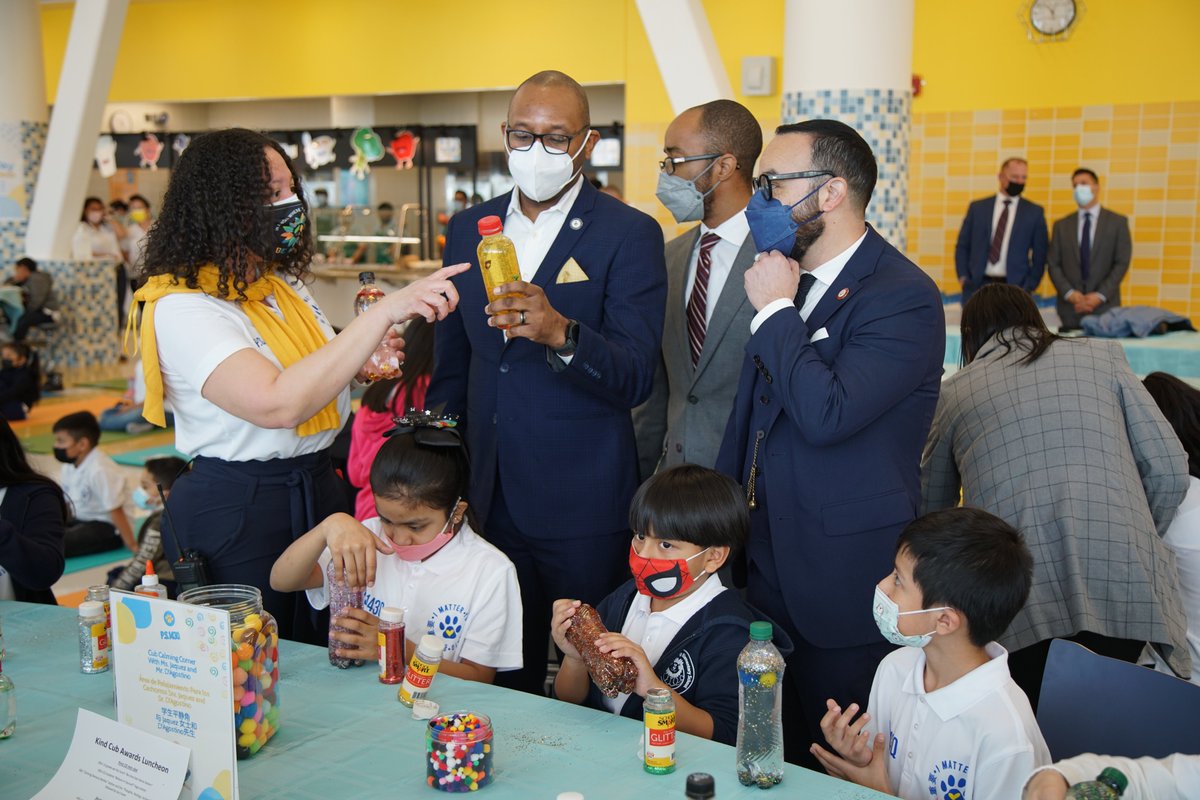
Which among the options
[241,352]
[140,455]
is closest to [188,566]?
[241,352]

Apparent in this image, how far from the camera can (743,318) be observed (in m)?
3.24

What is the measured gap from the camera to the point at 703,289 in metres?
3.42

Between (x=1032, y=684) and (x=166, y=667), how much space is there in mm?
2305

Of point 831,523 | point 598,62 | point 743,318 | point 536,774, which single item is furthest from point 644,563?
point 598,62

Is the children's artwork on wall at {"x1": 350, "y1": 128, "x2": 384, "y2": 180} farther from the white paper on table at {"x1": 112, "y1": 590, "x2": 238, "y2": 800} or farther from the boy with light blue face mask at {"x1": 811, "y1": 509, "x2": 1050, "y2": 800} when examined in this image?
the white paper on table at {"x1": 112, "y1": 590, "x2": 238, "y2": 800}

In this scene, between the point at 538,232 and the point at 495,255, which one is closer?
the point at 495,255

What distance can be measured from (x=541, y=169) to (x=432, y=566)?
1.02 metres

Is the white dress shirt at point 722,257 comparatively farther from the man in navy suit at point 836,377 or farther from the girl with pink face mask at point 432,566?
the girl with pink face mask at point 432,566

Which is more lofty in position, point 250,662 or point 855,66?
point 855,66

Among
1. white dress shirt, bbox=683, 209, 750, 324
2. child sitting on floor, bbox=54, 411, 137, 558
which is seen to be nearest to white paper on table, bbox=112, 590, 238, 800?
white dress shirt, bbox=683, 209, 750, 324

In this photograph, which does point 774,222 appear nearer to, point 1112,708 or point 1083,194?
point 1112,708

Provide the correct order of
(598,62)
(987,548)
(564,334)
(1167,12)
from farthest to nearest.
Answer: (598,62), (1167,12), (564,334), (987,548)

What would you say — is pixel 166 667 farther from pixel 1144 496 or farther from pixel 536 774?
pixel 1144 496

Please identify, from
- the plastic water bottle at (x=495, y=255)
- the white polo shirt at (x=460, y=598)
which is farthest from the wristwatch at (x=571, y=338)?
the white polo shirt at (x=460, y=598)
